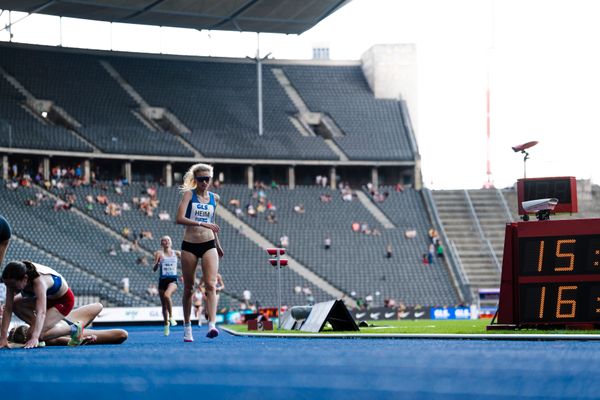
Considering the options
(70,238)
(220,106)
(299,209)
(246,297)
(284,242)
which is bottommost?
(246,297)

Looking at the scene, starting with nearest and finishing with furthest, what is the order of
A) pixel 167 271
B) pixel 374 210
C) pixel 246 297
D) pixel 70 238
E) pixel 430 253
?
pixel 167 271, pixel 70 238, pixel 246 297, pixel 430 253, pixel 374 210

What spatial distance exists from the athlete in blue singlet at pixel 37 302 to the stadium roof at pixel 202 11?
41870 millimetres

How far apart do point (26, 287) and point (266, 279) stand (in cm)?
4082

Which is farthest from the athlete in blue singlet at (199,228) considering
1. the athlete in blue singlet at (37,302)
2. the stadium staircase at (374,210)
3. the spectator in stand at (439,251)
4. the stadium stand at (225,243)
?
the stadium staircase at (374,210)

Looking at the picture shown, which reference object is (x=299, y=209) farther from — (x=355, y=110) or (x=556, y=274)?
(x=556, y=274)

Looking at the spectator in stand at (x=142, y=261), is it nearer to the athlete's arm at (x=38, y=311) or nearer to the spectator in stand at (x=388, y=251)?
the spectator in stand at (x=388, y=251)

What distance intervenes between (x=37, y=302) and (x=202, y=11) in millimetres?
46801

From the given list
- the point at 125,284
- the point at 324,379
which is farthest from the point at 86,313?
the point at 125,284

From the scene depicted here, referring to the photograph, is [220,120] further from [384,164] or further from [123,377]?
[123,377]

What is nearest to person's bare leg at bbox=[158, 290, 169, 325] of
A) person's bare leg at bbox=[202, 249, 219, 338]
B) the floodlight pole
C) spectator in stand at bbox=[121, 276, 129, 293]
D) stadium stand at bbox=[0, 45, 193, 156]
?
person's bare leg at bbox=[202, 249, 219, 338]

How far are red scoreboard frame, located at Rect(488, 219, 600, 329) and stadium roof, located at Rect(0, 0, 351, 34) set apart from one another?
41.7m

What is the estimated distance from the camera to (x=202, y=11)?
57.5 m

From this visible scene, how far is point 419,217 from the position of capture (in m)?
62.3

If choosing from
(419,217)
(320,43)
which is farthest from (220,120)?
(320,43)
